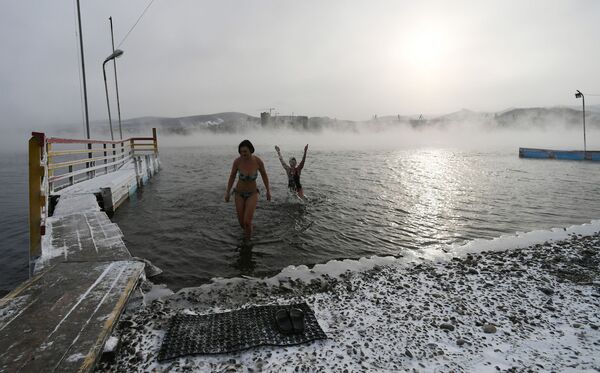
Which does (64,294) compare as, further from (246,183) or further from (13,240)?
(13,240)

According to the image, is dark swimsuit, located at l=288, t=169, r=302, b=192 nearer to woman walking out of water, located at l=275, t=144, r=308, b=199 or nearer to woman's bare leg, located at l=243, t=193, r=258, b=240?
woman walking out of water, located at l=275, t=144, r=308, b=199

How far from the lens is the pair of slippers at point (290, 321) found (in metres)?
3.79

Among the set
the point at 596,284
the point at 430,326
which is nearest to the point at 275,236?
the point at 430,326

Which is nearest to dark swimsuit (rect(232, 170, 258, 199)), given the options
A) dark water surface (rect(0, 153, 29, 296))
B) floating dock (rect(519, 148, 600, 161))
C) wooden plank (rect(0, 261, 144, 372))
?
wooden plank (rect(0, 261, 144, 372))

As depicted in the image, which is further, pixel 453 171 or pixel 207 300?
pixel 453 171

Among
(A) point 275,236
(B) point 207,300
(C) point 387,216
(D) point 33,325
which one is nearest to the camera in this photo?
(D) point 33,325

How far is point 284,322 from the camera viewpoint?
153 inches

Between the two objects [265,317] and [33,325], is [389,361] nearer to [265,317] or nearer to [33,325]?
[265,317]

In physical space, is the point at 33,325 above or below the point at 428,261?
above

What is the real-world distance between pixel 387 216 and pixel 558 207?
6788 millimetres

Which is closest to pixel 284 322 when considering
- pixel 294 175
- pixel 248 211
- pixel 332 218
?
pixel 248 211

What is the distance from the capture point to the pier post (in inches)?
203

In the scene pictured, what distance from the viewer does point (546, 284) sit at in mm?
5242

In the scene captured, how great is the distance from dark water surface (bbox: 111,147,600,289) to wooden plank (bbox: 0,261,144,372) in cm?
155
